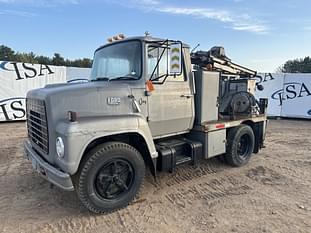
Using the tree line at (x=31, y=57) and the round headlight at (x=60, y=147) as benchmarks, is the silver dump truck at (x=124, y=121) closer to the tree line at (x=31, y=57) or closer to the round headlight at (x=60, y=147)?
the round headlight at (x=60, y=147)

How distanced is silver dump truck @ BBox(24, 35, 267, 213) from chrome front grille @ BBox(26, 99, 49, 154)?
0.01 metres

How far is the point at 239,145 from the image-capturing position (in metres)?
5.68

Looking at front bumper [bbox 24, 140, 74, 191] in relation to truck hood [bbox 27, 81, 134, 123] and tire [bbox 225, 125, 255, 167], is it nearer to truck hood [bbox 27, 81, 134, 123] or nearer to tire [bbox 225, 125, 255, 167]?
truck hood [bbox 27, 81, 134, 123]

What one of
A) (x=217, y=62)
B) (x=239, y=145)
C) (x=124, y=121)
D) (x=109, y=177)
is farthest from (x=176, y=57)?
(x=239, y=145)

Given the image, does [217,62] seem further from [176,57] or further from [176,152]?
[176,152]

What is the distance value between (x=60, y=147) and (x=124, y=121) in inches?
34.4

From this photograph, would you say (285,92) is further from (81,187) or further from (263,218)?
(81,187)

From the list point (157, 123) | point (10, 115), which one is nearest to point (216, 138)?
point (157, 123)

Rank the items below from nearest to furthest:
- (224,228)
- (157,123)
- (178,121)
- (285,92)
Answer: (224,228), (157,123), (178,121), (285,92)

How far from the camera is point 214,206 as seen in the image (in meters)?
3.69

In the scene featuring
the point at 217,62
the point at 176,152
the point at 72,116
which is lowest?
the point at 176,152

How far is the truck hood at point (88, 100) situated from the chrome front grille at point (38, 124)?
5.1 inches

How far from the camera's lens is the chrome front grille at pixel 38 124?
3318 millimetres

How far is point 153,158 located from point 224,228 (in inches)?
51.9
